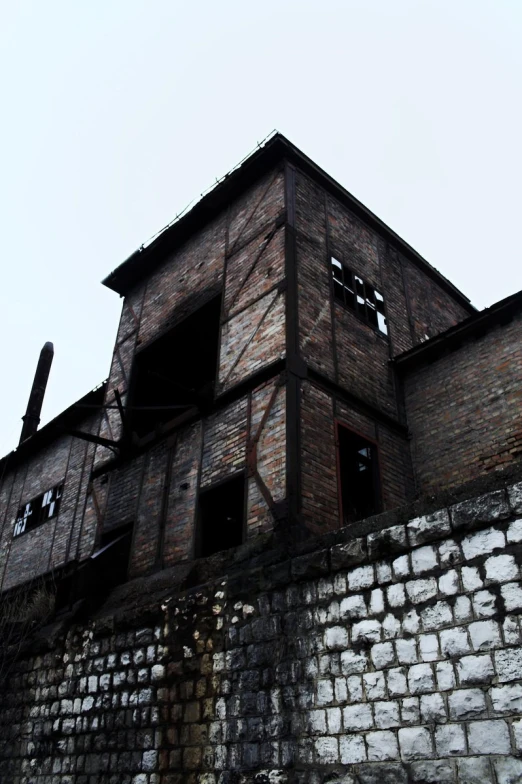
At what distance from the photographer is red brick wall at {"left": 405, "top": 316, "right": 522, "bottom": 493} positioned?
380 inches

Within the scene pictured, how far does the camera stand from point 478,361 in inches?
414

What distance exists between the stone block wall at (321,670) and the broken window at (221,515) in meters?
Result: 1.25

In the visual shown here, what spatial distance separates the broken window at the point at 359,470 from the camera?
969 centimetres

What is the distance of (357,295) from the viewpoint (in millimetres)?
11641

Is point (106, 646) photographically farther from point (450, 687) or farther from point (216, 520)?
point (450, 687)

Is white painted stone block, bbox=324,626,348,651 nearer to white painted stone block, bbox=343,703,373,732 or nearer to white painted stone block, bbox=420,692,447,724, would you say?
white painted stone block, bbox=343,703,373,732

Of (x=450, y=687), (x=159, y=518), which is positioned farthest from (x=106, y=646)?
(x=450, y=687)

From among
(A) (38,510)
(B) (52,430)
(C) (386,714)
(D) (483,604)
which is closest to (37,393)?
(B) (52,430)

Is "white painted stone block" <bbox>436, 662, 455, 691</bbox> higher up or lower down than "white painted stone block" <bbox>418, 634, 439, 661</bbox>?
lower down

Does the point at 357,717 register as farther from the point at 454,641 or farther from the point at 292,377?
the point at 292,377

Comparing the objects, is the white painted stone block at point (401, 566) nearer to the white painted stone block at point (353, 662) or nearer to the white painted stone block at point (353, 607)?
the white painted stone block at point (353, 607)

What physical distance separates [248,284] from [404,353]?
10.4 feet

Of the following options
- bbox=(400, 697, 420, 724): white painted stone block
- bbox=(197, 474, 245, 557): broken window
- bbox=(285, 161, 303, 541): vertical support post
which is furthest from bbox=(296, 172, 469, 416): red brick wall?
bbox=(400, 697, 420, 724): white painted stone block

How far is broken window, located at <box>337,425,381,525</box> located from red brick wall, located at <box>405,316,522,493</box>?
1.06m
